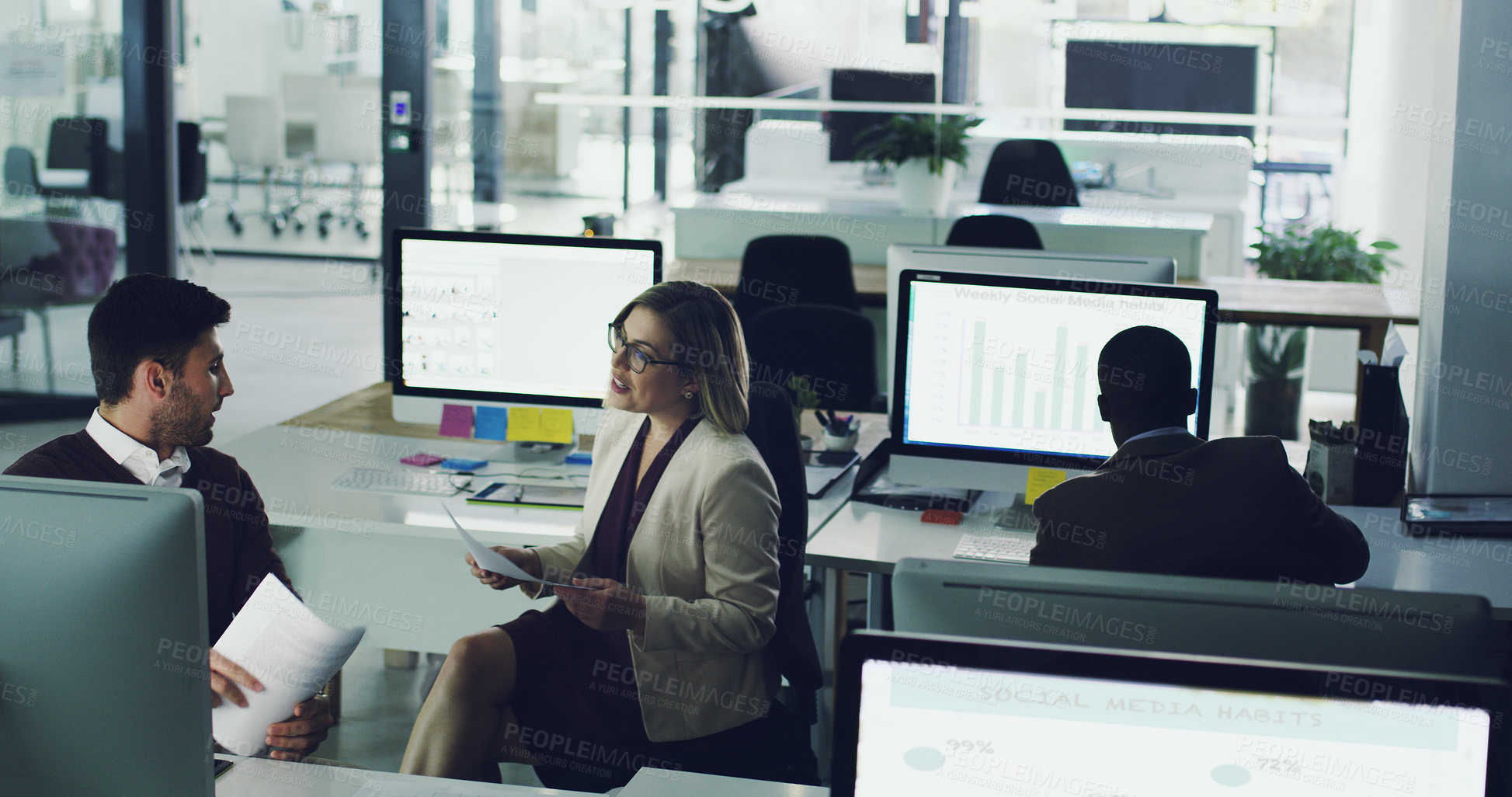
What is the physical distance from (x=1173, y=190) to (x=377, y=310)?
16.0 ft

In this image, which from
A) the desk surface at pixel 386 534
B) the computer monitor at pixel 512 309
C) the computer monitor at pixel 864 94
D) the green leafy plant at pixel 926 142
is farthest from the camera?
the computer monitor at pixel 864 94

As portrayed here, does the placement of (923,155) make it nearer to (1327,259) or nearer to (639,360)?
(1327,259)

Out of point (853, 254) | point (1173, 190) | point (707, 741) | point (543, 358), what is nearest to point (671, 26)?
point (853, 254)

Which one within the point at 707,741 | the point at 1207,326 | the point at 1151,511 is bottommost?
the point at 707,741

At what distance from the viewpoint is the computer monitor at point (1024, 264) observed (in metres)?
2.51

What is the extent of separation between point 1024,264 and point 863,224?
9.53 ft

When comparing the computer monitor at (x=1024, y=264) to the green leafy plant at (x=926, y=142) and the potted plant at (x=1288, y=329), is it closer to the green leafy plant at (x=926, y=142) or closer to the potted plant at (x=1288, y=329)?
the green leafy plant at (x=926, y=142)

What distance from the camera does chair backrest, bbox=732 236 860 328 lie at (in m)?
4.55

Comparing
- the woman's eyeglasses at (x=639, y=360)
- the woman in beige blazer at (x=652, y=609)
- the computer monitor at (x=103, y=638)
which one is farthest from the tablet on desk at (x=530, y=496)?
the computer monitor at (x=103, y=638)

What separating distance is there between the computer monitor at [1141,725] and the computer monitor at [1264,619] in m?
0.08

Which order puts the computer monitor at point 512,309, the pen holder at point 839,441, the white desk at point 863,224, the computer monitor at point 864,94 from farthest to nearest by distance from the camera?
the computer monitor at point 864,94, the white desk at point 863,224, the pen holder at point 839,441, the computer monitor at point 512,309

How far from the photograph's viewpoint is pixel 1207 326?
2283mm

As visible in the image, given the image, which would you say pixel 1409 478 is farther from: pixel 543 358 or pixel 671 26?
pixel 671 26

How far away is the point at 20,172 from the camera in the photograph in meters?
5.28
